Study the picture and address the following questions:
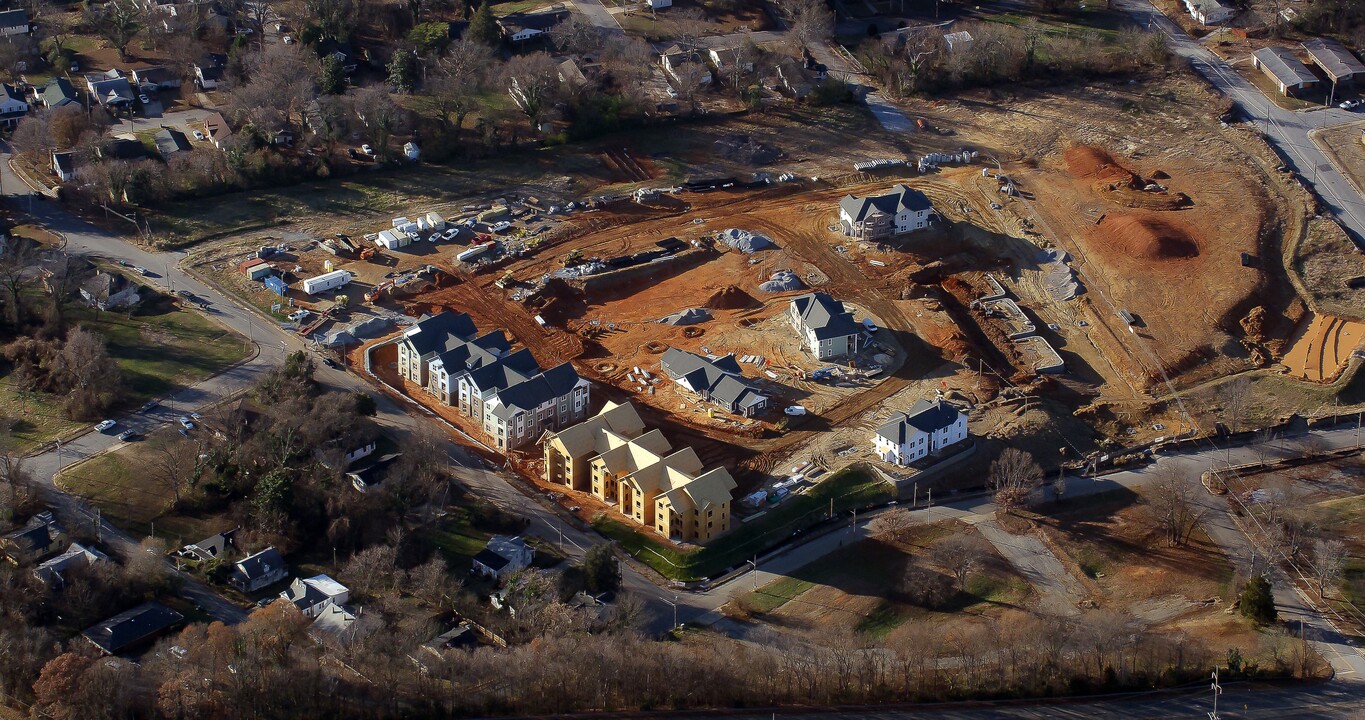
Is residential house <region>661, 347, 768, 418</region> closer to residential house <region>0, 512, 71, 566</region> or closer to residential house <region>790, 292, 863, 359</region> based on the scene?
residential house <region>790, 292, 863, 359</region>

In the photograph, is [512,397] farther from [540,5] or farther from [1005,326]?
[540,5]

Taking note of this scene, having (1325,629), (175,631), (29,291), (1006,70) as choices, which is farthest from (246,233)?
(1325,629)

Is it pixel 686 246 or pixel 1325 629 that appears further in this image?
pixel 686 246

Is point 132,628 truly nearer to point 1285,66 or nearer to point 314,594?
point 314,594

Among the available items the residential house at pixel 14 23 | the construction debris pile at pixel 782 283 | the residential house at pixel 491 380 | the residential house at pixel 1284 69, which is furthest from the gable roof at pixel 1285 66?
the residential house at pixel 14 23

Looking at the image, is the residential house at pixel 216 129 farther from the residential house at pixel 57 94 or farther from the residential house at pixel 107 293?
the residential house at pixel 107 293

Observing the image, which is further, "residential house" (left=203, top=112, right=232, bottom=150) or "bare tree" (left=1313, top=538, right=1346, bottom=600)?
"residential house" (left=203, top=112, right=232, bottom=150)

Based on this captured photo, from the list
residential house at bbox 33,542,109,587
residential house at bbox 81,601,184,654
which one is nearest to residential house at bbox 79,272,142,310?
residential house at bbox 33,542,109,587
